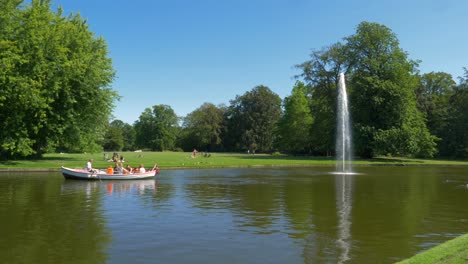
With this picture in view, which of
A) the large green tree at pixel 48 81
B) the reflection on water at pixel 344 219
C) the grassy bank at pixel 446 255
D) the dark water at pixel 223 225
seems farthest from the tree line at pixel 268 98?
the grassy bank at pixel 446 255

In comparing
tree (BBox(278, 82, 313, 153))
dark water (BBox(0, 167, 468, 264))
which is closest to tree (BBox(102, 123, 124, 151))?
tree (BBox(278, 82, 313, 153))

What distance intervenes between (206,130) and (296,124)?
185 ft

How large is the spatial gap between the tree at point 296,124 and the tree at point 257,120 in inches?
1218

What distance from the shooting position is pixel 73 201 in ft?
73.0

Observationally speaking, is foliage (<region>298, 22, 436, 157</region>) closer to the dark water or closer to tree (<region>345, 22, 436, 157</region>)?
tree (<region>345, 22, 436, 157</region>)

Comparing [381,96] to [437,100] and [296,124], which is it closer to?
[296,124]

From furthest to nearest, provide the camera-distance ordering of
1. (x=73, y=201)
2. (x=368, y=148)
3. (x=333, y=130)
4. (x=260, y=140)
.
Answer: (x=260, y=140)
(x=333, y=130)
(x=368, y=148)
(x=73, y=201)

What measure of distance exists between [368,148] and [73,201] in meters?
63.5

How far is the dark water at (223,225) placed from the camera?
37.9ft

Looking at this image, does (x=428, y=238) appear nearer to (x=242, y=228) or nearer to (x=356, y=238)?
(x=356, y=238)

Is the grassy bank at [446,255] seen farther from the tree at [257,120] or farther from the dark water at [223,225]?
the tree at [257,120]

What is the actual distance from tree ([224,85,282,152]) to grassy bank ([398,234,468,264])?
426ft

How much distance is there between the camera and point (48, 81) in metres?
48.0

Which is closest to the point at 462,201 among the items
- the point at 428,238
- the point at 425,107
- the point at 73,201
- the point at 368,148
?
the point at 428,238
